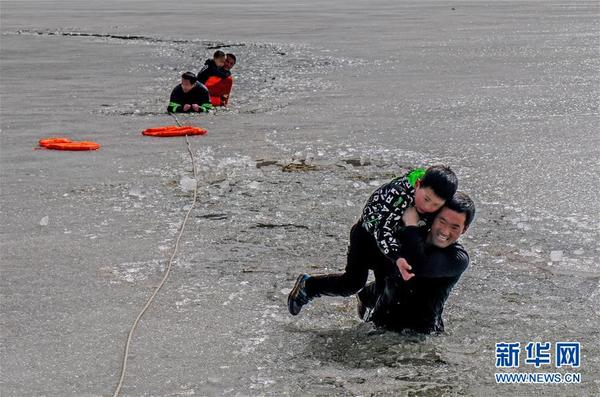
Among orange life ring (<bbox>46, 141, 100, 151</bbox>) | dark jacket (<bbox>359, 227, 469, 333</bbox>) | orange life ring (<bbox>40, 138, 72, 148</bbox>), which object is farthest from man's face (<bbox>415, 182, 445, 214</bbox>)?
orange life ring (<bbox>40, 138, 72, 148</bbox>)

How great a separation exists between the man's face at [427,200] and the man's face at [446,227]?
8 cm

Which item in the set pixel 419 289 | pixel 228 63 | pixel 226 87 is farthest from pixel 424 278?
pixel 228 63

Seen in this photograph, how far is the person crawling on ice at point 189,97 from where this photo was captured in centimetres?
1324

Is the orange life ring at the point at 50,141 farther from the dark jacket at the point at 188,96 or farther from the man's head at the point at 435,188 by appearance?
the man's head at the point at 435,188

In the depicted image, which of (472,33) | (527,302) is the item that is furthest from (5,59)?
(527,302)

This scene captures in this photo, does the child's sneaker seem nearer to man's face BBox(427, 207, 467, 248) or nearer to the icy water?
the icy water

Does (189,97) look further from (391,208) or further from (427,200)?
(427,200)

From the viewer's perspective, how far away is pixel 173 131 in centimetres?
1141

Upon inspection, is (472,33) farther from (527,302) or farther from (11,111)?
(527,302)

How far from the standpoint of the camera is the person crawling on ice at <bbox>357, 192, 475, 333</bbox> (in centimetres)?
490

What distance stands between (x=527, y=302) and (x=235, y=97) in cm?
967

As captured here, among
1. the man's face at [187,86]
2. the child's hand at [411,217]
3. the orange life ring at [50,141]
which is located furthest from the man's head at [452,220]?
the man's face at [187,86]

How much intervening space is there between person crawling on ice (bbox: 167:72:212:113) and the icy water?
1.13ft

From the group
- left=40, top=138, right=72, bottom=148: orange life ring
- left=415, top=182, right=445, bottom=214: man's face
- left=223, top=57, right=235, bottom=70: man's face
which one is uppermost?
left=415, top=182, right=445, bottom=214: man's face
